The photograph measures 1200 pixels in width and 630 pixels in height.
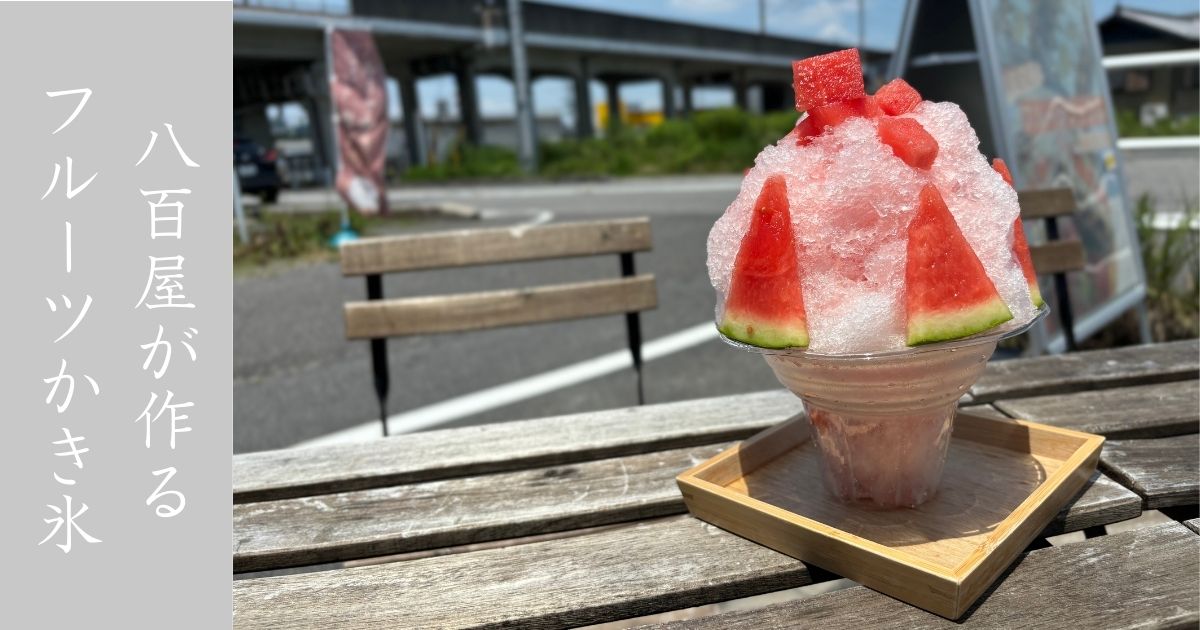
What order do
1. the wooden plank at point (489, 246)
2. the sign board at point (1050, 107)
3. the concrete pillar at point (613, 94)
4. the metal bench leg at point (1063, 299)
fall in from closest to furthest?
the wooden plank at point (489, 246) < the metal bench leg at point (1063, 299) < the sign board at point (1050, 107) < the concrete pillar at point (613, 94)

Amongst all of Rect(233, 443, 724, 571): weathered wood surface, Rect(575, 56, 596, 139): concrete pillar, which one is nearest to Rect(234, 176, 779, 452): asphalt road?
Rect(233, 443, 724, 571): weathered wood surface

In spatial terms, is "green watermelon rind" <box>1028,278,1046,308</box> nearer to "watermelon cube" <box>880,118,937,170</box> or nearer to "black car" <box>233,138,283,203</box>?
"watermelon cube" <box>880,118,937,170</box>

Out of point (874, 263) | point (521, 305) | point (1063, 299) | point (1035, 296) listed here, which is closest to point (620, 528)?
point (874, 263)

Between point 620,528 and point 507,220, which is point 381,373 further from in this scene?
point 507,220

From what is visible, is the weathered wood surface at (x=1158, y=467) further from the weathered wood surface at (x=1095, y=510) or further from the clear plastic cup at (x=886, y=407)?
the clear plastic cup at (x=886, y=407)

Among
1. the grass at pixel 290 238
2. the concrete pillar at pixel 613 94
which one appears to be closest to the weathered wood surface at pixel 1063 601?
the grass at pixel 290 238
